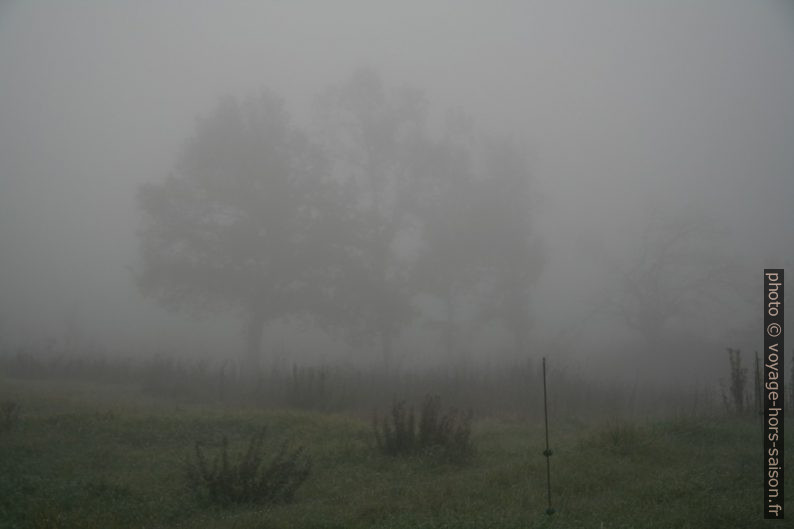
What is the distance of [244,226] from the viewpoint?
2122cm

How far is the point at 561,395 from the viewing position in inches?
568

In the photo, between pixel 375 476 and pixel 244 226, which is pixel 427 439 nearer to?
pixel 375 476

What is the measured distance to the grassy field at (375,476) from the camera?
194 inches

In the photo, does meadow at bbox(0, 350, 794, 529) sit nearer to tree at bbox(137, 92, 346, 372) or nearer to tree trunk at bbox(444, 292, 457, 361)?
tree at bbox(137, 92, 346, 372)

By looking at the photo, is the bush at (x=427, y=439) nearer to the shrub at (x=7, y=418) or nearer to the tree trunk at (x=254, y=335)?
the shrub at (x=7, y=418)

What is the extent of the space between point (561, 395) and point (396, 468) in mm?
8697

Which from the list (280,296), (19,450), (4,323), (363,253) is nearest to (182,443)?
(19,450)

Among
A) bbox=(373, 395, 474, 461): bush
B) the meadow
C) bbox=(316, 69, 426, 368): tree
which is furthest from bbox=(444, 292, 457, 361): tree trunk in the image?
bbox=(373, 395, 474, 461): bush

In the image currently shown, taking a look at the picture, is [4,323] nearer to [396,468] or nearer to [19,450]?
[19,450]

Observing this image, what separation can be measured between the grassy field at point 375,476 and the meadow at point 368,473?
0.02 metres

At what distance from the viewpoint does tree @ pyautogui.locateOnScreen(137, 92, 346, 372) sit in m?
20.2

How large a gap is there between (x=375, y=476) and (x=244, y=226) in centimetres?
1612

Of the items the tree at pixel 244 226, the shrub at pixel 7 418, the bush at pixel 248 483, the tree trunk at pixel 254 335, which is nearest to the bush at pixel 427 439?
the bush at pixel 248 483

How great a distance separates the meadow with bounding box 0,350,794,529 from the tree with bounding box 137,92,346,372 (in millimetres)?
9060
